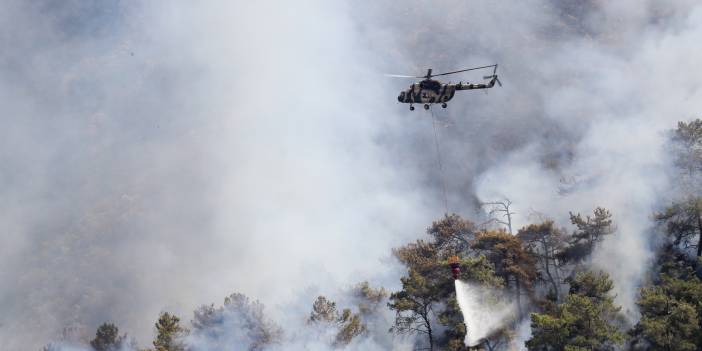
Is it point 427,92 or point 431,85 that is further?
point 427,92

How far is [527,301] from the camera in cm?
5519

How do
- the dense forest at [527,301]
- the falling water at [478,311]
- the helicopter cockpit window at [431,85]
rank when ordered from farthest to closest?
the helicopter cockpit window at [431,85] → the falling water at [478,311] → the dense forest at [527,301]

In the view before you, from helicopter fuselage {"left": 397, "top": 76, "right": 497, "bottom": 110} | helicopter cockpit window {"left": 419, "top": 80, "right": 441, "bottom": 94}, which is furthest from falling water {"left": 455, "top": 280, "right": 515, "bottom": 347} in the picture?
helicopter cockpit window {"left": 419, "top": 80, "right": 441, "bottom": 94}

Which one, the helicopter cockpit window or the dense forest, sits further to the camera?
the helicopter cockpit window

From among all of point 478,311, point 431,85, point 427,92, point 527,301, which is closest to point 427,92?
point 427,92

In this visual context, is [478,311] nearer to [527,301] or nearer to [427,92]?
[527,301]

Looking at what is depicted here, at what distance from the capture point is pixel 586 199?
265 feet

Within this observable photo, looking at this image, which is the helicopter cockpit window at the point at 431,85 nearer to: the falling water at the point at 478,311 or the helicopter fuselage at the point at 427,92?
the helicopter fuselage at the point at 427,92

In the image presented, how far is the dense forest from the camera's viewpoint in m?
39.6

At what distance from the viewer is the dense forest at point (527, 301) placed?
130ft

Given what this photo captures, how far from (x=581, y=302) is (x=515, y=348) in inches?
419

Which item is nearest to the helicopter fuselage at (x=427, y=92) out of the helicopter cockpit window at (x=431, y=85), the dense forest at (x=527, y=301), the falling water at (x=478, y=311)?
→ the helicopter cockpit window at (x=431, y=85)

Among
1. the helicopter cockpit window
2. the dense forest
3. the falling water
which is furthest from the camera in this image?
the helicopter cockpit window

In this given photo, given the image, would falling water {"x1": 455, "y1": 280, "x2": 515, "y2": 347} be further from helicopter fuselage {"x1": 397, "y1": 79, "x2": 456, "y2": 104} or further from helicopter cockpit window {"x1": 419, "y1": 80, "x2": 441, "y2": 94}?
helicopter cockpit window {"x1": 419, "y1": 80, "x2": 441, "y2": 94}
